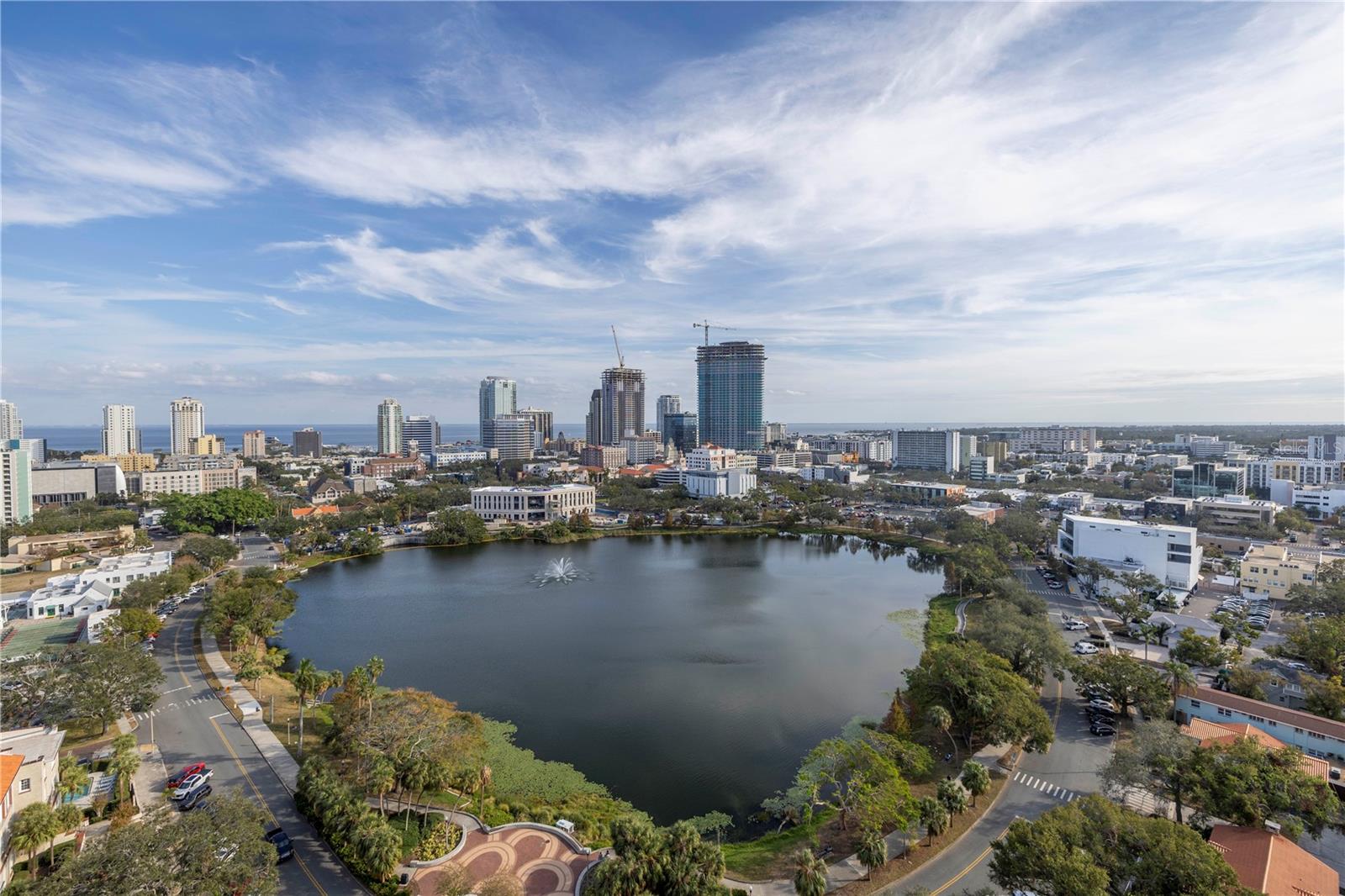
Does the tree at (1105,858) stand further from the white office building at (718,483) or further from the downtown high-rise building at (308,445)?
the downtown high-rise building at (308,445)

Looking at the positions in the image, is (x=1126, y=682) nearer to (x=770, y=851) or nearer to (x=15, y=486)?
(x=770, y=851)

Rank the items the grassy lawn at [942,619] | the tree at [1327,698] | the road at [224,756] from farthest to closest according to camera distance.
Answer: the grassy lawn at [942,619] < the tree at [1327,698] < the road at [224,756]

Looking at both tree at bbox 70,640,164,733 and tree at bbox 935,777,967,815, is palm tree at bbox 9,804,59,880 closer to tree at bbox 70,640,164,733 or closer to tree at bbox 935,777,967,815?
tree at bbox 70,640,164,733

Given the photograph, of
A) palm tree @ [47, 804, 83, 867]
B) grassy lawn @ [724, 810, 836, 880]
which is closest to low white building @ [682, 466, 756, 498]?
grassy lawn @ [724, 810, 836, 880]

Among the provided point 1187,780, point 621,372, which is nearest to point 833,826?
point 1187,780

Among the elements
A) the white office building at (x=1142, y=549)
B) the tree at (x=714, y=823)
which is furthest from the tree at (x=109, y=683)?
the white office building at (x=1142, y=549)

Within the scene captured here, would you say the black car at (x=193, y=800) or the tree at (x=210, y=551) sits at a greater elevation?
the tree at (x=210, y=551)
